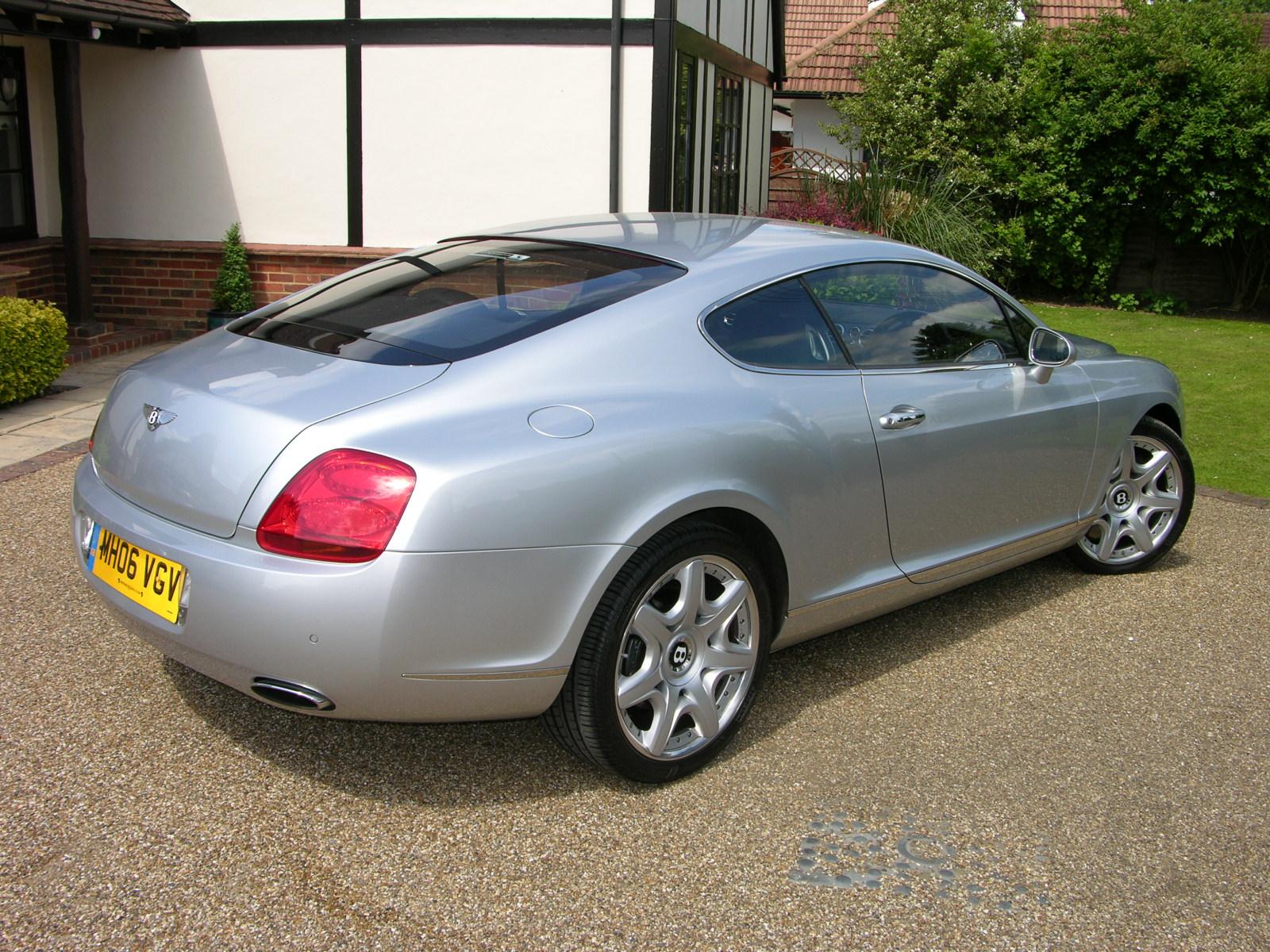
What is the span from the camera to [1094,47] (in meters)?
15.7

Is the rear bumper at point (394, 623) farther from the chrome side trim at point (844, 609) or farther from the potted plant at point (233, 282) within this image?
the potted plant at point (233, 282)

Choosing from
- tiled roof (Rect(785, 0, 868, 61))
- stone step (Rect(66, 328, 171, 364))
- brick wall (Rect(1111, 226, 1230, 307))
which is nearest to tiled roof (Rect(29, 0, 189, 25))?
stone step (Rect(66, 328, 171, 364))

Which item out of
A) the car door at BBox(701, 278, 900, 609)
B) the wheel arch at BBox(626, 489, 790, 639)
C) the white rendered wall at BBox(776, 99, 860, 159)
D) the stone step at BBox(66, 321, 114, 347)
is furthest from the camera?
the white rendered wall at BBox(776, 99, 860, 159)

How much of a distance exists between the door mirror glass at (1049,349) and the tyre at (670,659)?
1.68 meters

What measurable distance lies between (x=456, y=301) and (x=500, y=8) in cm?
810

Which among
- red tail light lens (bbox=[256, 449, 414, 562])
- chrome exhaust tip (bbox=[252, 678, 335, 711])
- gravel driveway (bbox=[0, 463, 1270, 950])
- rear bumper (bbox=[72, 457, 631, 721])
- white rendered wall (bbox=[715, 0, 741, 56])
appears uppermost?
white rendered wall (bbox=[715, 0, 741, 56])

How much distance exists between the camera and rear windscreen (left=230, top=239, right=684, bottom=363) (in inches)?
131

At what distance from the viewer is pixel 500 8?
10.8 metres

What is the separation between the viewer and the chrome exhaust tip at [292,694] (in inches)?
113

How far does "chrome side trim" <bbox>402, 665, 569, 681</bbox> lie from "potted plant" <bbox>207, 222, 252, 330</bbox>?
29.6 feet

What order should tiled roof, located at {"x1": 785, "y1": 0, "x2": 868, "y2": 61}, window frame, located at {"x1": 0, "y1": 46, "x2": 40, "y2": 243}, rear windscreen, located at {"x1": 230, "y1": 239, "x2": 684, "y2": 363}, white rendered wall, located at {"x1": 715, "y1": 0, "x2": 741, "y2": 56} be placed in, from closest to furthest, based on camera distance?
rear windscreen, located at {"x1": 230, "y1": 239, "x2": 684, "y2": 363} < window frame, located at {"x1": 0, "y1": 46, "x2": 40, "y2": 243} < white rendered wall, located at {"x1": 715, "y1": 0, "x2": 741, "y2": 56} < tiled roof, located at {"x1": 785, "y1": 0, "x2": 868, "y2": 61}

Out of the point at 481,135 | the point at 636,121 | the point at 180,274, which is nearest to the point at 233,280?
the point at 180,274

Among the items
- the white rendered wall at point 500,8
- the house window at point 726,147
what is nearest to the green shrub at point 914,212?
the house window at point 726,147

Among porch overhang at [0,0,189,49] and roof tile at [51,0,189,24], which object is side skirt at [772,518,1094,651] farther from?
roof tile at [51,0,189,24]
